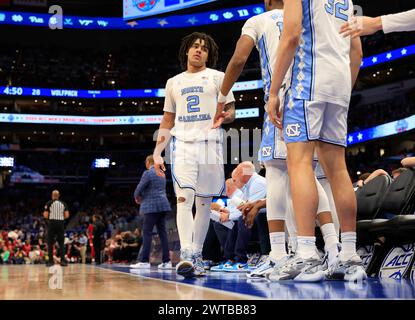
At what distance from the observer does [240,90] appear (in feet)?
118

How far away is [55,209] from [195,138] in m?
7.39

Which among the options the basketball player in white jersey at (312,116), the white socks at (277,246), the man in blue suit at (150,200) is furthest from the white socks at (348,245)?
the man in blue suit at (150,200)

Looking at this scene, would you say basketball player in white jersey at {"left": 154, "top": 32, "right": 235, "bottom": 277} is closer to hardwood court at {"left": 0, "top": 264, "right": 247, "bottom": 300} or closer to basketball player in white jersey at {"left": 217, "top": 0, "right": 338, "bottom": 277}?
basketball player in white jersey at {"left": 217, "top": 0, "right": 338, "bottom": 277}

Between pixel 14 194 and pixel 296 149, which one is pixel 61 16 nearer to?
pixel 14 194

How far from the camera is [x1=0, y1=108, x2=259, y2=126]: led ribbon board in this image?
36.0 metres

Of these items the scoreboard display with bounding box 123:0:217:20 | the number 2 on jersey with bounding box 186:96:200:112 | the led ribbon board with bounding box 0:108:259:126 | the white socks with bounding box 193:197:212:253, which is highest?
the scoreboard display with bounding box 123:0:217:20

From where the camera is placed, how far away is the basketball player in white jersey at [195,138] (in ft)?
13.3

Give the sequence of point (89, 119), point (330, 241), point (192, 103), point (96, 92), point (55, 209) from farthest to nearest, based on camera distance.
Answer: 1. point (96, 92)
2. point (89, 119)
3. point (55, 209)
4. point (192, 103)
5. point (330, 241)

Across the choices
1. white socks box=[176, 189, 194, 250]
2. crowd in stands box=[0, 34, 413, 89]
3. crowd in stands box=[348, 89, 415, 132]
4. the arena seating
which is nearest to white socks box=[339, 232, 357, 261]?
the arena seating

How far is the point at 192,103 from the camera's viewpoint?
14.1 ft

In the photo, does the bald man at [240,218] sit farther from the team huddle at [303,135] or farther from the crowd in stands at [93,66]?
the crowd in stands at [93,66]

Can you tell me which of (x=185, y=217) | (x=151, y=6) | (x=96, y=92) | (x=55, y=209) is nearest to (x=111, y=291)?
(x=185, y=217)

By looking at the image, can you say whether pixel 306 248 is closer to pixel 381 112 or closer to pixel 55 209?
pixel 55 209
